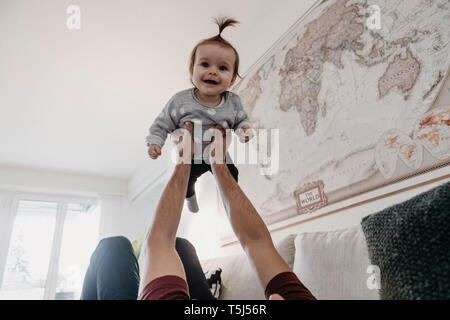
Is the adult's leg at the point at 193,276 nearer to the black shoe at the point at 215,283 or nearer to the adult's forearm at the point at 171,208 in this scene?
the black shoe at the point at 215,283

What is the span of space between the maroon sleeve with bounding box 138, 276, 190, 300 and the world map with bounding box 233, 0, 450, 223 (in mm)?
859

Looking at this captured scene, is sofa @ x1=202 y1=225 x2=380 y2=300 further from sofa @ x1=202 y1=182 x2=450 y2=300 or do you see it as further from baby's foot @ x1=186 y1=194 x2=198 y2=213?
baby's foot @ x1=186 y1=194 x2=198 y2=213

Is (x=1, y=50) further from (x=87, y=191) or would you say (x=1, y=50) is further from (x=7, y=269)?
(x=7, y=269)

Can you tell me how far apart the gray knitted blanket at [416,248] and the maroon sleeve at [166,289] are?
1.05 feet

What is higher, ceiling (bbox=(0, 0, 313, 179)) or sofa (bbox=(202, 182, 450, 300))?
ceiling (bbox=(0, 0, 313, 179))

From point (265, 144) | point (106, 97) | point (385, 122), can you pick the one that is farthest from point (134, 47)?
point (385, 122)

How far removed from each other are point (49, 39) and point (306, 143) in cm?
206

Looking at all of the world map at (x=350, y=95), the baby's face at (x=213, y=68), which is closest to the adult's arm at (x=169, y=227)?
the baby's face at (x=213, y=68)

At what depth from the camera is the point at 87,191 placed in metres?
4.73

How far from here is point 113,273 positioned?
806 mm

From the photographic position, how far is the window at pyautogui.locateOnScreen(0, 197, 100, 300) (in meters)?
4.18

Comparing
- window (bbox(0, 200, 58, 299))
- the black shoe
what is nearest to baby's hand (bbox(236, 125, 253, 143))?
the black shoe

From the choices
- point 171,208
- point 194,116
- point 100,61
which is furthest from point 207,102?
point 100,61

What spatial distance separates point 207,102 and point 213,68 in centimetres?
10
